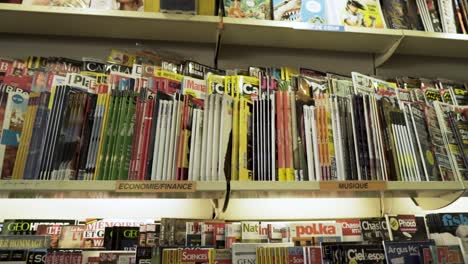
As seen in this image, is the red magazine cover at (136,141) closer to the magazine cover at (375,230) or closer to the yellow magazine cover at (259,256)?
the yellow magazine cover at (259,256)

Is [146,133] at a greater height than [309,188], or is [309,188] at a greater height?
[146,133]

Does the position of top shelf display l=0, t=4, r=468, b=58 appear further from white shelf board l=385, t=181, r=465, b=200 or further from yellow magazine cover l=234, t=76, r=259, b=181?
white shelf board l=385, t=181, r=465, b=200

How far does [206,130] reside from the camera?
3.23ft

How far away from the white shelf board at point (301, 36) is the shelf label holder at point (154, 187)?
661mm

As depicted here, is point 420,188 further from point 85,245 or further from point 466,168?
point 85,245

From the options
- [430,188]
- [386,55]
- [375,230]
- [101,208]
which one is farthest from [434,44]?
[101,208]

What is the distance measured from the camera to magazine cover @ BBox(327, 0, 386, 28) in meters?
1.38

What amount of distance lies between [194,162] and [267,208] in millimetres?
429

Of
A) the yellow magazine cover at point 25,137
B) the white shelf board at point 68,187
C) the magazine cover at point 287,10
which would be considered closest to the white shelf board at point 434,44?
the magazine cover at point 287,10

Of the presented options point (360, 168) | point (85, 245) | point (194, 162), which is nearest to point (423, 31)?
point (360, 168)

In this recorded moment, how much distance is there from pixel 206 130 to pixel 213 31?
0.54 m

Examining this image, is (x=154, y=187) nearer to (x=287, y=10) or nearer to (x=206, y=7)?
(x=206, y=7)

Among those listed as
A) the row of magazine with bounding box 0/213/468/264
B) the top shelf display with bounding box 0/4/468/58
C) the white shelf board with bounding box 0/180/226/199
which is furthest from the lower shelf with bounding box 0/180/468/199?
the top shelf display with bounding box 0/4/468/58

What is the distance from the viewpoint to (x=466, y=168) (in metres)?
1.08
